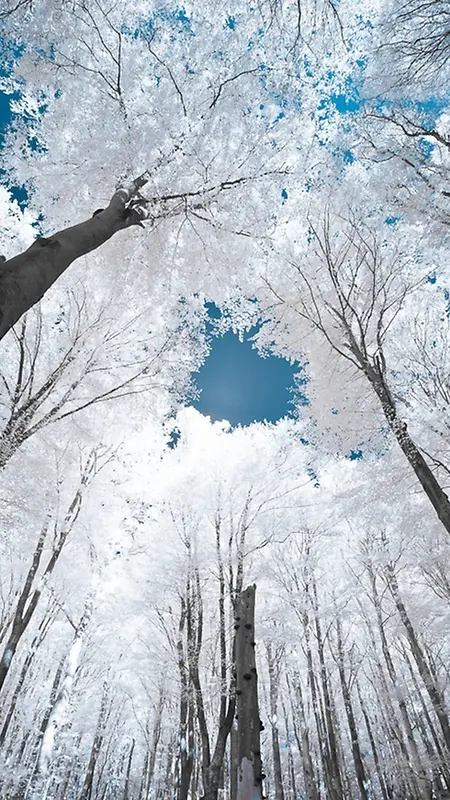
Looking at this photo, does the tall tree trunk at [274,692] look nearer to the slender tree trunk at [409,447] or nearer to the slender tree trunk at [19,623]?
the slender tree trunk at [19,623]

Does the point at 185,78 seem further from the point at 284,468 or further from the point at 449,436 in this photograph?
the point at 284,468

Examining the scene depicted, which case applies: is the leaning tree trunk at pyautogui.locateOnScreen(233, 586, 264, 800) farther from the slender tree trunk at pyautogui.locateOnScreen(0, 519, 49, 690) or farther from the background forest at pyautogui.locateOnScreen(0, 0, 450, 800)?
the slender tree trunk at pyautogui.locateOnScreen(0, 519, 49, 690)

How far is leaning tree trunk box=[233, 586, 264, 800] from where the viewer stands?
3.46 m

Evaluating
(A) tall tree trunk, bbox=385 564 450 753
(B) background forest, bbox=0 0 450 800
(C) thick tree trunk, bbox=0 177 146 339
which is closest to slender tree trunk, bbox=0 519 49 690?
(B) background forest, bbox=0 0 450 800

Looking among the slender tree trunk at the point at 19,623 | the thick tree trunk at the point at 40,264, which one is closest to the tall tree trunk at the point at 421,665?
the slender tree trunk at the point at 19,623

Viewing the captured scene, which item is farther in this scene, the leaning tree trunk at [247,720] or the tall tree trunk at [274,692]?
the tall tree trunk at [274,692]

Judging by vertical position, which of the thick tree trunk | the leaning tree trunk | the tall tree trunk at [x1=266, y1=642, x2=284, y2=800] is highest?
the tall tree trunk at [x1=266, y1=642, x2=284, y2=800]

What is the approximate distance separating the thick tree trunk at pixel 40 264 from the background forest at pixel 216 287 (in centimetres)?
212

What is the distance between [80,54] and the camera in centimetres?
586

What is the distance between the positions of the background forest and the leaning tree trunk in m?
0.86

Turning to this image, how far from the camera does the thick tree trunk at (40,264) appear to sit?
2.47 metres

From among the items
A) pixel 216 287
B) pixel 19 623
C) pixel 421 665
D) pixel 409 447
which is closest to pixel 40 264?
pixel 409 447

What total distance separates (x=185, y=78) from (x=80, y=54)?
5.42ft

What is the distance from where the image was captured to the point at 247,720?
146 inches
